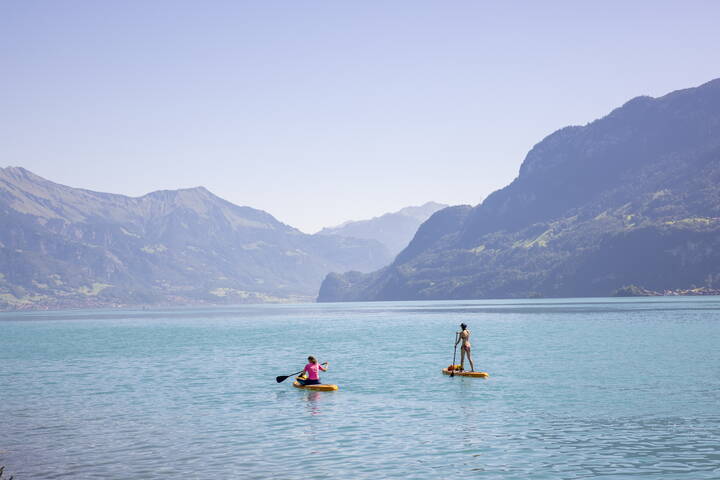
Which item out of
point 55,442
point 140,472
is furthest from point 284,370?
point 140,472

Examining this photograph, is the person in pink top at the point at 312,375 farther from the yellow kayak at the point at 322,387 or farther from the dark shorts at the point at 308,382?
the yellow kayak at the point at 322,387

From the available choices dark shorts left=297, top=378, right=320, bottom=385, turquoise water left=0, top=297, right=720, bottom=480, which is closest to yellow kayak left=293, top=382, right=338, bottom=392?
dark shorts left=297, top=378, right=320, bottom=385

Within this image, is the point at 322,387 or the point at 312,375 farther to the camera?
the point at 312,375

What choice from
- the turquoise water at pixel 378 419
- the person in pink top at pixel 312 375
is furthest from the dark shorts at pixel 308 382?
the turquoise water at pixel 378 419

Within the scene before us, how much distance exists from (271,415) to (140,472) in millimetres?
14654

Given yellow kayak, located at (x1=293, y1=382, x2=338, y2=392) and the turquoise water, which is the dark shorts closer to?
yellow kayak, located at (x1=293, y1=382, x2=338, y2=392)

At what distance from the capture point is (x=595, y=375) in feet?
191


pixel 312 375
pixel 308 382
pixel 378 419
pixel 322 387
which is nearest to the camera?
pixel 378 419

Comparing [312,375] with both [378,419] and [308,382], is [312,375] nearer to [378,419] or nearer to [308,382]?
[308,382]

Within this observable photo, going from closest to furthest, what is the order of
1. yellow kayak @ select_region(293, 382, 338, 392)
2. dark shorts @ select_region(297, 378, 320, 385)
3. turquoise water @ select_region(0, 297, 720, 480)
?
1. turquoise water @ select_region(0, 297, 720, 480)
2. yellow kayak @ select_region(293, 382, 338, 392)
3. dark shorts @ select_region(297, 378, 320, 385)

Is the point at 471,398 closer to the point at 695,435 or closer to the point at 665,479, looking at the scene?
the point at 695,435

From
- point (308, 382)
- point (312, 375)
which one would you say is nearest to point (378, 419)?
point (308, 382)

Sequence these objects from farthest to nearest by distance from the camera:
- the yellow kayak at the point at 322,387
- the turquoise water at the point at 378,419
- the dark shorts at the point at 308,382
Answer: the dark shorts at the point at 308,382 → the yellow kayak at the point at 322,387 → the turquoise water at the point at 378,419

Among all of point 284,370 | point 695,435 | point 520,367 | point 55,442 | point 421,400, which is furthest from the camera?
point 284,370
